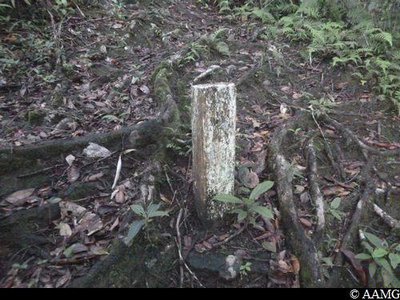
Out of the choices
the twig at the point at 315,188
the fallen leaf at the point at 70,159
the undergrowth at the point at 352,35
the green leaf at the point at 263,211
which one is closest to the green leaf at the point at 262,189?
the green leaf at the point at 263,211

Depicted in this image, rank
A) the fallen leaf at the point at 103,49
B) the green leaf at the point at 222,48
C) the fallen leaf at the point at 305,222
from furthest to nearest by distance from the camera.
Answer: the green leaf at the point at 222,48, the fallen leaf at the point at 103,49, the fallen leaf at the point at 305,222

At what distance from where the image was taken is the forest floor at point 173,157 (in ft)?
9.27

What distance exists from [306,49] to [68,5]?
4.44 meters

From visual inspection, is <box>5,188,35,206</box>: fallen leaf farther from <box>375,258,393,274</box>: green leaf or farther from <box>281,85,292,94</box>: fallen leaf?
<box>281,85,292,94</box>: fallen leaf

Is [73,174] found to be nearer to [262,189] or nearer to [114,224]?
[114,224]

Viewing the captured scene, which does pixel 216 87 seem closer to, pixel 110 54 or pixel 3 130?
pixel 3 130

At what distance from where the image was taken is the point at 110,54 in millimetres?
5703

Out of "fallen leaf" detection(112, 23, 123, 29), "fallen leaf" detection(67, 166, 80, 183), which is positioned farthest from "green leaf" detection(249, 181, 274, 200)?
"fallen leaf" detection(112, 23, 123, 29)

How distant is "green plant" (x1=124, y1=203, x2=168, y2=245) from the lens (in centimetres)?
273

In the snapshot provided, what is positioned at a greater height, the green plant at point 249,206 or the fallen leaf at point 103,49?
the fallen leaf at point 103,49

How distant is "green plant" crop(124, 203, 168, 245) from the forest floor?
8cm

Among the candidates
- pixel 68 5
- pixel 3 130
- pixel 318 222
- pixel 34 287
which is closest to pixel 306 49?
pixel 318 222

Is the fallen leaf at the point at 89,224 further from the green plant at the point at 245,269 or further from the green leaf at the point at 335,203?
the green leaf at the point at 335,203

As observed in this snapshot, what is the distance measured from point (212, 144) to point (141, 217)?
0.88 meters
